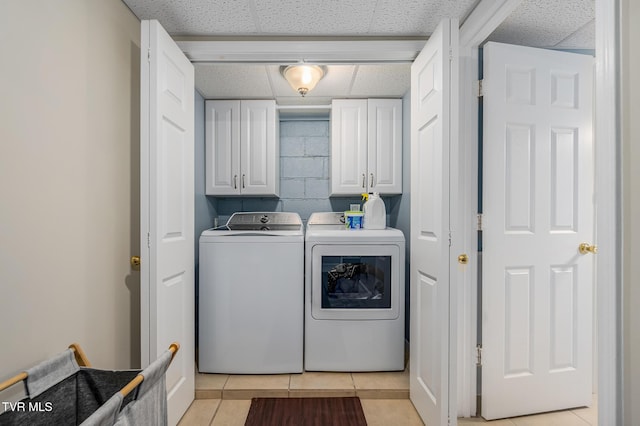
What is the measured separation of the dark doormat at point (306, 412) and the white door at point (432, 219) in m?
0.39

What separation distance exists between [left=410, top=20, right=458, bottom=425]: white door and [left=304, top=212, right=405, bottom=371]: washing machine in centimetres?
32

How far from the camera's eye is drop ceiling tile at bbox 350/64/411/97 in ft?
7.89

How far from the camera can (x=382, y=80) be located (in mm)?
2611

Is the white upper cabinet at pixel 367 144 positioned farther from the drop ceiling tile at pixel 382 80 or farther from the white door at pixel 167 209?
the white door at pixel 167 209

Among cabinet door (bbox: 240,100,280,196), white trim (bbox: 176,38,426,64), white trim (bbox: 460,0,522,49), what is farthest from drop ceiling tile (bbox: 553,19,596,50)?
cabinet door (bbox: 240,100,280,196)

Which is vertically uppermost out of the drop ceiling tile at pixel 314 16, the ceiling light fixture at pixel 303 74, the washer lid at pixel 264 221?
the drop ceiling tile at pixel 314 16

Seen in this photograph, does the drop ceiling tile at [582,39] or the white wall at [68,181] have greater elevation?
the drop ceiling tile at [582,39]

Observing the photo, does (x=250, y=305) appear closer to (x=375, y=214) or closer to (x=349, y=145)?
(x=375, y=214)

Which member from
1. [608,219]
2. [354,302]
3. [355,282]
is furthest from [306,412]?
[608,219]

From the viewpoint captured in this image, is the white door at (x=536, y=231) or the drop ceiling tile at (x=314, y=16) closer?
the drop ceiling tile at (x=314, y=16)

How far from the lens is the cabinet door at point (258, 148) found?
3.00 m

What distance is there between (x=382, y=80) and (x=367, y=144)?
554 mm

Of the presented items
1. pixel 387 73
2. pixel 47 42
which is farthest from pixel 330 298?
pixel 47 42

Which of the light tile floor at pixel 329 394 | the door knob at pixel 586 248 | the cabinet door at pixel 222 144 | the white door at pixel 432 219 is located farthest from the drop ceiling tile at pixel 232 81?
the door knob at pixel 586 248
